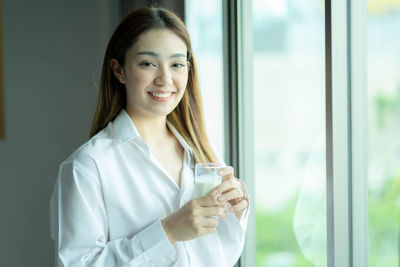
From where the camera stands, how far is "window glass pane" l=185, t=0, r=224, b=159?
8.46ft

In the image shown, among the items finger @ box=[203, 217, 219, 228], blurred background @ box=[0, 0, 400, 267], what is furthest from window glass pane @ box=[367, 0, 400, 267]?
finger @ box=[203, 217, 219, 228]

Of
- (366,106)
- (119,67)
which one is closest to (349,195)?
(366,106)

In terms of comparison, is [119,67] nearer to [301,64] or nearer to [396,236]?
[301,64]

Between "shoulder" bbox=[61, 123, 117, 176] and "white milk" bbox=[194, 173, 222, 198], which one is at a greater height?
"shoulder" bbox=[61, 123, 117, 176]

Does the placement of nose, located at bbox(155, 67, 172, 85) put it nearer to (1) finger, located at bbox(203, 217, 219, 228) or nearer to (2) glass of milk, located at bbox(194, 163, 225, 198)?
(2) glass of milk, located at bbox(194, 163, 225, 198)

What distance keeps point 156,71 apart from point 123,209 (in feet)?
1.40

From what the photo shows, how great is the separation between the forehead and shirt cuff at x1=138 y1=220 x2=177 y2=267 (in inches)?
20.8

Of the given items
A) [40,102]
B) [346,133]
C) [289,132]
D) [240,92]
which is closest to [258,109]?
[240,92]

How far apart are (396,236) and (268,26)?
42.0 inches

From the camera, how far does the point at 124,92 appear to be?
1646 mm

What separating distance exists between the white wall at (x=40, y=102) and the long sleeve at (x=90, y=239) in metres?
1.75

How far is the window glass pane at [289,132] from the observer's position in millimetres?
1699

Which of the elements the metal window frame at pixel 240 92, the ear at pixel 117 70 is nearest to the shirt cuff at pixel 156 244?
the ear at pixel 117 70

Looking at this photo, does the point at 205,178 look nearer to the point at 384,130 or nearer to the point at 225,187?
the point at 225,187
